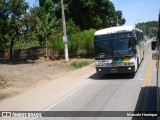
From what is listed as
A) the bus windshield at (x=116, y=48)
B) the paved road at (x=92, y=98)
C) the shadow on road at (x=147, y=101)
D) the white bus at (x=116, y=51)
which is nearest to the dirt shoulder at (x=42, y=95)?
the paved road at (x=92, y=98)

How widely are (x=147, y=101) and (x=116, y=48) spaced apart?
6.32m

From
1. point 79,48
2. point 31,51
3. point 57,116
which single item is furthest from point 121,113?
point 31,51

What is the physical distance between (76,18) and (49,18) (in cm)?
846


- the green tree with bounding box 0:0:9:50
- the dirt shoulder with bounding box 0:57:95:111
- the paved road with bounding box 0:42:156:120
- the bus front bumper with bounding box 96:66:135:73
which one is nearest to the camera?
the paved road with bounding box 0:42:156:120

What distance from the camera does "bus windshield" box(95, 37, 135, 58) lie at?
16.3 meters

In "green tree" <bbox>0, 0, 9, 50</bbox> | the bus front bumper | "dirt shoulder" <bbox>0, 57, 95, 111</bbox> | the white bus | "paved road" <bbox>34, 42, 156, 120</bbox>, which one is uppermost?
"green tree" <bbox>0, 0, 9, 50</bbox>

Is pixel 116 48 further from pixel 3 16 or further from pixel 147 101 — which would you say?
pixel 3 16

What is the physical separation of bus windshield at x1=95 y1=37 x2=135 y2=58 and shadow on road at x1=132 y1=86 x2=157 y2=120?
3578 mm

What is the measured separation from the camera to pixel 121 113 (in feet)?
30.5

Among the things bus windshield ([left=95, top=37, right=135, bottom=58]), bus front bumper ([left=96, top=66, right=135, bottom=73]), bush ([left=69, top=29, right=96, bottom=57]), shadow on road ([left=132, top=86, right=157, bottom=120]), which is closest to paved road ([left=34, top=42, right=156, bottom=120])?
shadow on road ([left=132, top=86, right=157, bottom=120])

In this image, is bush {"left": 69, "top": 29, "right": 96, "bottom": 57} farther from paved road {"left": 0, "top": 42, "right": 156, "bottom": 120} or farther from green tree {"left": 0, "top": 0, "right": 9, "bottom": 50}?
paved road {"left": 0, "top": 42, "right": 156, "bottom": 120}

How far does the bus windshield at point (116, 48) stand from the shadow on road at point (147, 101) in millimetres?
3578

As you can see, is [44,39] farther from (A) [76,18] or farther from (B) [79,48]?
(A) [76,18]

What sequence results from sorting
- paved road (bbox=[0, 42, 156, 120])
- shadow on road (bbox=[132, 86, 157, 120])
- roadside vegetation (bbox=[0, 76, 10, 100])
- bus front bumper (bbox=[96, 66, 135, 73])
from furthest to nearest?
bus front bumper (bbox=[96, 66, 135, 73]) < roadside vegetation (bbox=[0, 76, 10, 100]) < paved road (bbox=[0, 42, 156, 120]) < shadow on road (bbox=[132, 86, 157, 120])
